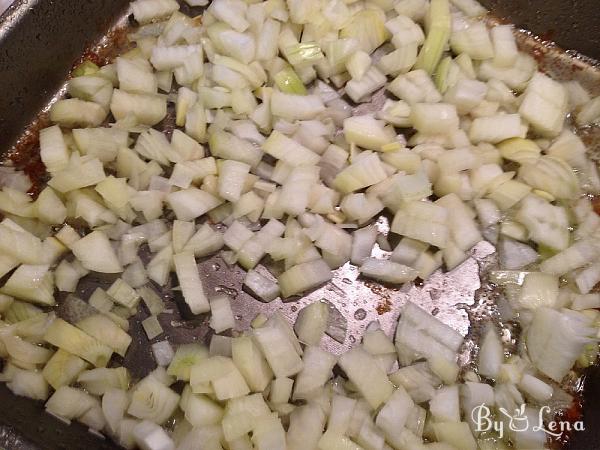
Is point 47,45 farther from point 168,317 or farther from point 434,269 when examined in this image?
point 434,269

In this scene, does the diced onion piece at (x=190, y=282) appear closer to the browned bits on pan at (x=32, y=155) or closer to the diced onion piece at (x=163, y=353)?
the diced onion piece at (x=163, y=353)

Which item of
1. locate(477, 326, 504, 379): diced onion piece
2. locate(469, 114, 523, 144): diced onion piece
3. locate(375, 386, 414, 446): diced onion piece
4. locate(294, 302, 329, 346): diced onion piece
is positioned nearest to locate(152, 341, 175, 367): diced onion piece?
locate(294, 302, 329, 346): diced onion piece

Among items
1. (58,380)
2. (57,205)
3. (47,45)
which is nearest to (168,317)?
(58,380)

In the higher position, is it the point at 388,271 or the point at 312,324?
the point at 388,271

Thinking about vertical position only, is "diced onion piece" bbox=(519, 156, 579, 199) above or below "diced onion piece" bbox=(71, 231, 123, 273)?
above

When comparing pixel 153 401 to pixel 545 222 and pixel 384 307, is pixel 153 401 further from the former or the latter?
pixel 545 222

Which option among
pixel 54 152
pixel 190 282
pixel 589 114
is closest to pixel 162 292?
pixel 190 282

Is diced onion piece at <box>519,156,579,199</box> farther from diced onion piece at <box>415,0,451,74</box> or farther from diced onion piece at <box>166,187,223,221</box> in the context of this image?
diced onion piece at <box>166,187,223,221</box>

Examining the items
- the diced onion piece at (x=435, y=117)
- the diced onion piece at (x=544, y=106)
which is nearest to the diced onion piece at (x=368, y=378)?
the diced onion piece at (x=435, y=117)
